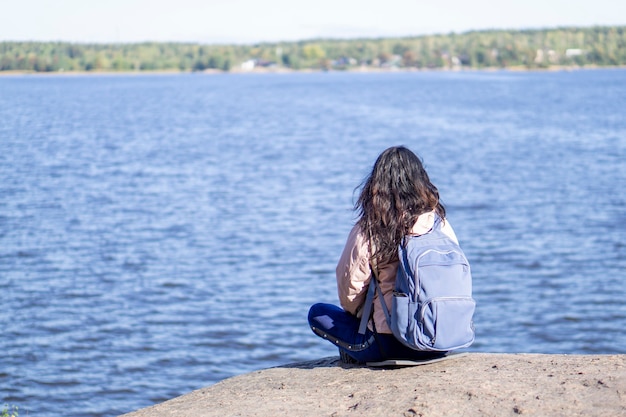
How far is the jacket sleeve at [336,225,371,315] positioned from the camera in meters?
5.09

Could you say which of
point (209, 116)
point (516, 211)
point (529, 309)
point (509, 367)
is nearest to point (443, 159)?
point (516, 211)

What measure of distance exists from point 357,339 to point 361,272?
0.52m

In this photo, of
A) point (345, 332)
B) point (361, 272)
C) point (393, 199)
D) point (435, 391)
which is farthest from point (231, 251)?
point (435, 391)

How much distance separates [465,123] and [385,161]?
1878 inches

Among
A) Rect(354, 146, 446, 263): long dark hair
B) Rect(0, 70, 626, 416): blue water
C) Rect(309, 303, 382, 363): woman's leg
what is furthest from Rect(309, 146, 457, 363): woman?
Rect(0, 70, 626, 416): blue water

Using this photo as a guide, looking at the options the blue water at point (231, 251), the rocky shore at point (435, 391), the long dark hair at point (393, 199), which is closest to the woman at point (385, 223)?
the long dark hair at point (393, 199)

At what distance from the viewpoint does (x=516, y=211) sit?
22.0 m

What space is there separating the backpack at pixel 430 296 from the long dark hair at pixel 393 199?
0.10m

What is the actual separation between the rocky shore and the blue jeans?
0.10 meters

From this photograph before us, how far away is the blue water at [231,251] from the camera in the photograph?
1148 cm

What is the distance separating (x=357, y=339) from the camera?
5.41 m

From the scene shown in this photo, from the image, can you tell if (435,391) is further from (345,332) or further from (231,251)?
(231,251)

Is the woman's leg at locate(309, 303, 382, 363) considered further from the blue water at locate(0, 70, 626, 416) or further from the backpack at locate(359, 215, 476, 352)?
the blue water at locate(0, 70, 626, 416)

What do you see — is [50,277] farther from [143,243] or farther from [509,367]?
[509,367]
